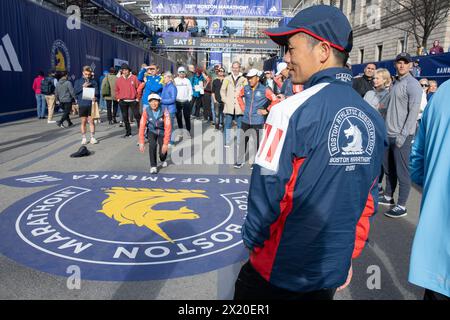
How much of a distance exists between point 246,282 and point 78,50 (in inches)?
752

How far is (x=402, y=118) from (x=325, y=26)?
398cm

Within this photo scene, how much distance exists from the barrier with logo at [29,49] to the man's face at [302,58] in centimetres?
1353

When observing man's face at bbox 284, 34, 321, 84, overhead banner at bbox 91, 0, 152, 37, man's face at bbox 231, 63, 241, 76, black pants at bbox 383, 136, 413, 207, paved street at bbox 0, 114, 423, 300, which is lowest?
paved street at bbox 0, 114, 423, 300

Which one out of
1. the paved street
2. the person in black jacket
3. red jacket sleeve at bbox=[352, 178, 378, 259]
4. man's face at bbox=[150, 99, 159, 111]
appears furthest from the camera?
the person in black jacket

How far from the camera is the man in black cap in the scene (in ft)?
4.50

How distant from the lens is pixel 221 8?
2838 cm

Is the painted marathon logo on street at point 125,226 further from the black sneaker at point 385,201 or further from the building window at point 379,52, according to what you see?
the building window at point 379,52

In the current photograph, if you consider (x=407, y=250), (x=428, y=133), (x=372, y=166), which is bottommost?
(x=407, y=250)

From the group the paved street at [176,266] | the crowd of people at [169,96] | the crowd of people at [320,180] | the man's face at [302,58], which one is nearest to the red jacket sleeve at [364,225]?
the crowd of people at [320,180]

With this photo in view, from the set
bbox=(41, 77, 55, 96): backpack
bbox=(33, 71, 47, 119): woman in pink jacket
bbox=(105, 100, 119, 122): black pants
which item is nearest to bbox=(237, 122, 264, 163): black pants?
bbox=(105, 100, 119, 122): black pants

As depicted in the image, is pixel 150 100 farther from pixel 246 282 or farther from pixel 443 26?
pixel 443 26

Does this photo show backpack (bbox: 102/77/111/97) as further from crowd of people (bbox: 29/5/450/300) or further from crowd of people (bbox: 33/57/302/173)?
crowd of people (bbox: 29/5/450/300)
